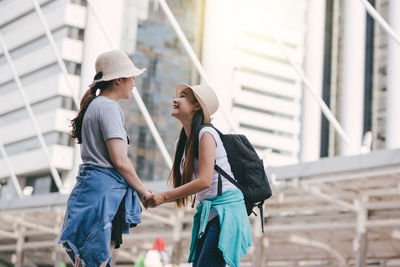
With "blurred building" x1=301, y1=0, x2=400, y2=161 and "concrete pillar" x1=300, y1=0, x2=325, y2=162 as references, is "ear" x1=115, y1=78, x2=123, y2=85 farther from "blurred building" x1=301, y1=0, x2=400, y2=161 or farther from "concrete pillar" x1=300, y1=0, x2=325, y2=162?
"concrete pillar" x1=300, y1=0, x2=325, y2=162

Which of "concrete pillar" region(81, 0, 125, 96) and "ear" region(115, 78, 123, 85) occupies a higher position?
"concrete pillar" region(81, 0, 125, 96)

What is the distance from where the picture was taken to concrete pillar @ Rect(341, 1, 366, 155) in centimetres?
3731

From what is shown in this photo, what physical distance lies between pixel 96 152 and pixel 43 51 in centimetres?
4978

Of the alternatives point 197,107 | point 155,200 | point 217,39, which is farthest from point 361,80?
point 155,200

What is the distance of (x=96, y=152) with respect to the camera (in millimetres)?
4207

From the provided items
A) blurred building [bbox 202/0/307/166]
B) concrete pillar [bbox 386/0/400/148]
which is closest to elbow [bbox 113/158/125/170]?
concrete pillar [bbox 386/0/400/148]

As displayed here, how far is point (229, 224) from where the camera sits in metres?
4.20

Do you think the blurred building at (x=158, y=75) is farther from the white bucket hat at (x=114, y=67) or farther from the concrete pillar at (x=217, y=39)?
the white bucket hat at (x=114, y=67)

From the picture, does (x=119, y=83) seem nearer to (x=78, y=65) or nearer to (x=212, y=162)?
(x=212, y=162)

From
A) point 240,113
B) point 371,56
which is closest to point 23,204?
point 371,56

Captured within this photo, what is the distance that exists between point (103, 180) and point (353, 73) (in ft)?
111

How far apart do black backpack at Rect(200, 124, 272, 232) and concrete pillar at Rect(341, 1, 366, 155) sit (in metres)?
33.3

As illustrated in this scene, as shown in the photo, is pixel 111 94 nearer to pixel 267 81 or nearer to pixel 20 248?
pixel 20 248

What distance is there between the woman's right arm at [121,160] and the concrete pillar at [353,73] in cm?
3358
